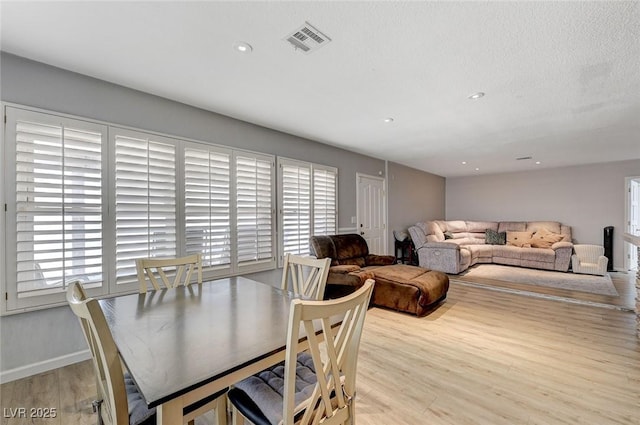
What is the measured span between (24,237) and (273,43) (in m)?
2.41

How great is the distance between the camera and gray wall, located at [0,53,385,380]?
2119 millimetres

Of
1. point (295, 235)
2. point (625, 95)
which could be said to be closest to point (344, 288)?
point (295, 235)

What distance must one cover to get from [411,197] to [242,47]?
588 centimetres

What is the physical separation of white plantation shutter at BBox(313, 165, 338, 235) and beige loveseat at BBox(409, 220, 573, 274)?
2.44m

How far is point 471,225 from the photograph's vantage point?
7688 millimetres

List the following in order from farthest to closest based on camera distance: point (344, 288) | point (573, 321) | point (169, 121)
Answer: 1. point (344, 288)
2. point (573, 321)
3. point (169, 121)

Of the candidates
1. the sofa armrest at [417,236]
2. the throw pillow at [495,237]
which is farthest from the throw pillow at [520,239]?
the sofa armrest at [417,236]

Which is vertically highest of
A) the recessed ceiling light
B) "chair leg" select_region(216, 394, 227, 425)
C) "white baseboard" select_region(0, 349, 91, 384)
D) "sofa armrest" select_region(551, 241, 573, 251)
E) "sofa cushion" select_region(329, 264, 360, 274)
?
the recessed ceiling light

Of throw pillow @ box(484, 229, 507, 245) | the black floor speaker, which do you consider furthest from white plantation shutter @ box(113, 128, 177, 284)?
the black floor speaker

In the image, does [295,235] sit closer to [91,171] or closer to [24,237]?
[91,171]

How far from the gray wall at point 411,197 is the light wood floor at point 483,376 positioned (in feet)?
10.9

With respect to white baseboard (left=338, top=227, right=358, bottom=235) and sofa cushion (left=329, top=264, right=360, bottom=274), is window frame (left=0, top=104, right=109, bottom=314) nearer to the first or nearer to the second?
sofa cushion (left=329, top=264, right=360, bottom=274)

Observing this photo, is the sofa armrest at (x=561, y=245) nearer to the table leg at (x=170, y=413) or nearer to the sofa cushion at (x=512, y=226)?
the sofa cushion at (x=512, y=226)

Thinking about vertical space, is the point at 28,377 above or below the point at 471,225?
below
